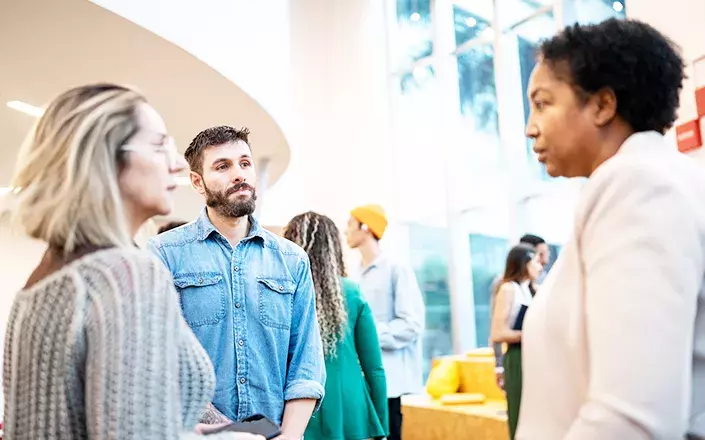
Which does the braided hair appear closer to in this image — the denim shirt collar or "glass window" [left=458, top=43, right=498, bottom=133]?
the denim shirt collar

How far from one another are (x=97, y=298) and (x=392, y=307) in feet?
9.79

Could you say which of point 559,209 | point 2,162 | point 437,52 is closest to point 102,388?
point 2,162

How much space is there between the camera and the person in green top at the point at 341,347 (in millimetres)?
2568

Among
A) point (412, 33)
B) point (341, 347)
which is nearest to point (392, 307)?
point (341, 347)

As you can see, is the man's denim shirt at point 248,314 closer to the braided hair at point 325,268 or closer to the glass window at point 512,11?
the braided hair at point 325,268

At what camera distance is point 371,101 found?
9.21 metres

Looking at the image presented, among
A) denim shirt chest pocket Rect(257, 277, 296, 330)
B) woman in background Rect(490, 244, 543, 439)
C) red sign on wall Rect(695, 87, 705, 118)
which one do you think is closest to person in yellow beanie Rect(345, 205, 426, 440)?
woman in background Rect(490, 244, 543, 439)

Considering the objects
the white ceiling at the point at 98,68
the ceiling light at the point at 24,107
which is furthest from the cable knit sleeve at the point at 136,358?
the ceiling light at the point at 24,107

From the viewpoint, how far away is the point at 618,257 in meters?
0.90

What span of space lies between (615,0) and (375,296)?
4632 mm

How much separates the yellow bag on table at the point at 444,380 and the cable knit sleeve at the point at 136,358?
5.06 m

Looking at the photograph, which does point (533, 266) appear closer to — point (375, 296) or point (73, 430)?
point (375, 296)

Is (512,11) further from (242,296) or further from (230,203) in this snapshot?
(242,296)

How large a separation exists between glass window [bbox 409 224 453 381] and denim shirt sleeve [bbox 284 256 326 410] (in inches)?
256
